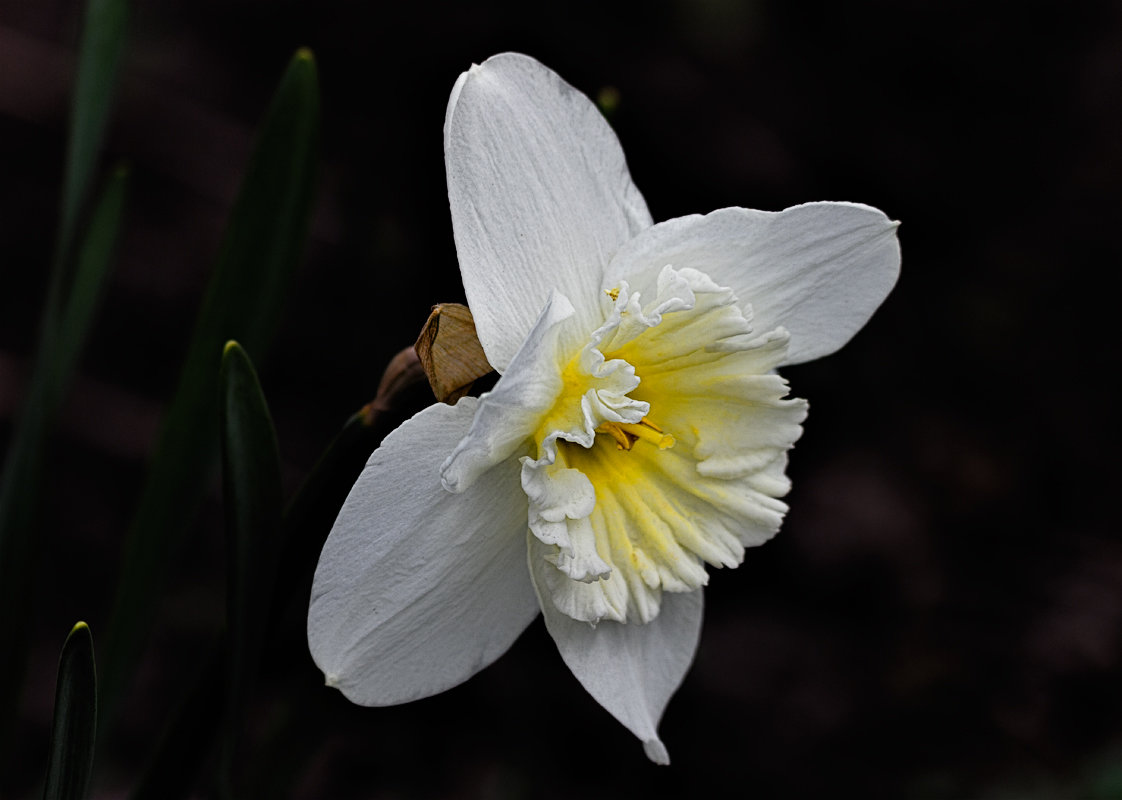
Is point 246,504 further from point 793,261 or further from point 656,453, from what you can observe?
point 793,261

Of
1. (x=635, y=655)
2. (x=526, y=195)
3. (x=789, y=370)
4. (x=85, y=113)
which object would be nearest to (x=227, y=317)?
(x=85, y=113)

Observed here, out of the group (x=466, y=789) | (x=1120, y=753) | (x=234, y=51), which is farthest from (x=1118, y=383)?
(x=234, y=51)

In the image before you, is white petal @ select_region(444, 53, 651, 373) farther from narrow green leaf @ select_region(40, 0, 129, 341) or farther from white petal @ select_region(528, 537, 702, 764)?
narrow green leaf @ select_region(40, 0, 129, 341)

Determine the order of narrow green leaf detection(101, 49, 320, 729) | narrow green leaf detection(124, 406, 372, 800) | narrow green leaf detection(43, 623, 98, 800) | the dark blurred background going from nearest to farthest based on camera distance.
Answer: narrow green leaf detection(43, 623, 98, 800) < narrow green leaf detection(124, 406, 372, 800) < narrow green leaf detection(101, 49, 320, 729) < the dark blurred background

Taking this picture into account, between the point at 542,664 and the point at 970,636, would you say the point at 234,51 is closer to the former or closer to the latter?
the point at 542,664

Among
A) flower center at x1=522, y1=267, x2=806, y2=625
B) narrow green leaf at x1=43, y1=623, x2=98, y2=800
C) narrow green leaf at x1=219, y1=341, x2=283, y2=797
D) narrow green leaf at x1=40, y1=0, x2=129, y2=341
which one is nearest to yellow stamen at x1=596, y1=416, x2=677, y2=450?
flower center at x1=522, y1=267, x2=806, y2=625
